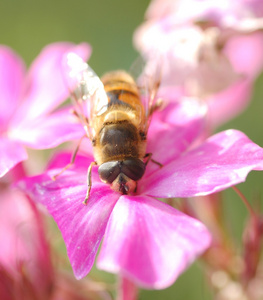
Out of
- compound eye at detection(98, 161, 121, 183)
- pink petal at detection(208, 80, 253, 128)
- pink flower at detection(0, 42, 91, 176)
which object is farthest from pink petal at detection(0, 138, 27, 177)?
pink petal at detection(208, 80, 253, 128)

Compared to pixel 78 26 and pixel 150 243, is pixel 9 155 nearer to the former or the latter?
pixel 150 243

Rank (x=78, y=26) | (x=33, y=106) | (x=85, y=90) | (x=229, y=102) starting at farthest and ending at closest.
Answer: (x=78, y=26)
(x=229, y=102)
(x=33, y=106)
(x=85, y=90)

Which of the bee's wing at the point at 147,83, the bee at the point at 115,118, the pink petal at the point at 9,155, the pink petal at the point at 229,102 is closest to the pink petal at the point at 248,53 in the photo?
the pink petal at the point at 229,102

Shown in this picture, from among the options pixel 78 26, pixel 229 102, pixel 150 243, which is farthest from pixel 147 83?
pixel 78 26

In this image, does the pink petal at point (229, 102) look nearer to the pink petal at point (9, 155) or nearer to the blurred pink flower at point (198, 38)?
the blurred pink flower at point (198, 38)

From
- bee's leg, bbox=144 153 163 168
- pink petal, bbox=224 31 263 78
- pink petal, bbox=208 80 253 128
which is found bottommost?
pink petal, bbox=208 80 253 128

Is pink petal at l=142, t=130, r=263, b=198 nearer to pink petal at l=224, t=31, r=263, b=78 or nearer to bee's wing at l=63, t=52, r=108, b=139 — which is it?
bee's wing at l=63, t=52, r=108, b=139

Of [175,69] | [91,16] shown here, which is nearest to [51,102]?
[175,69]
